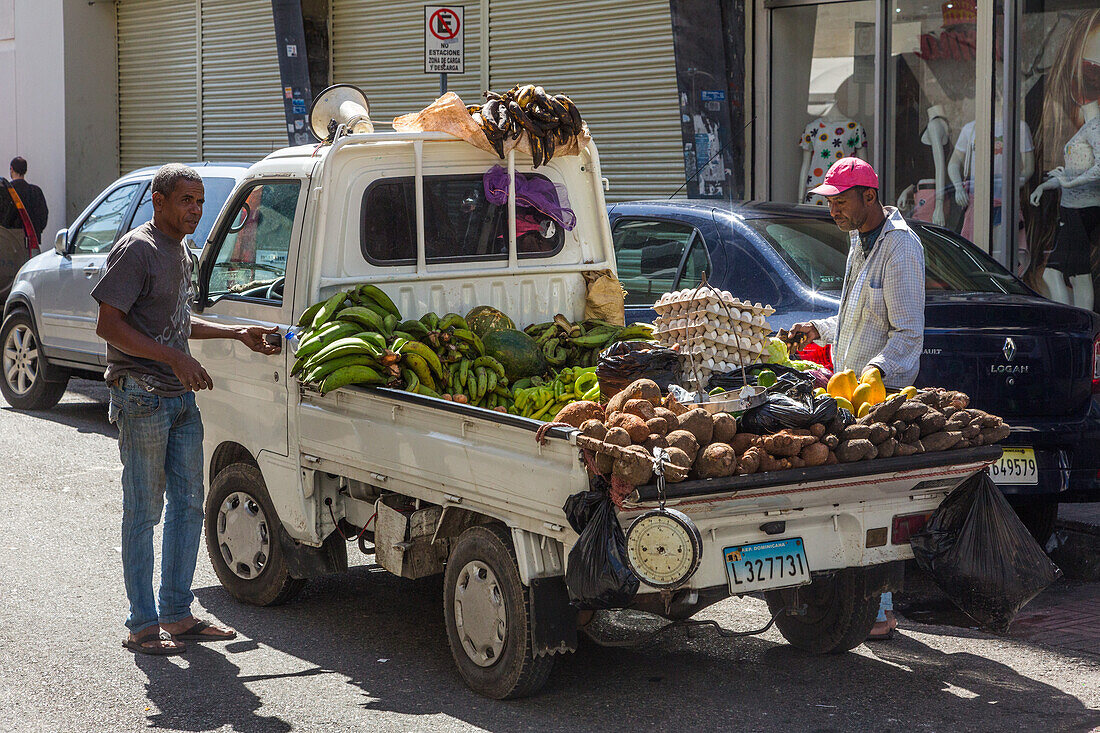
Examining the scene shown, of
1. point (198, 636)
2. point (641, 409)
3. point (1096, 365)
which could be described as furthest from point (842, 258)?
point (198, 636)

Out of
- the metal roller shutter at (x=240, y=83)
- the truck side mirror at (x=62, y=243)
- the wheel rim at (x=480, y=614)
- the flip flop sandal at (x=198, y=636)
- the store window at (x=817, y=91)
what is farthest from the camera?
the metal roller shutter at (x=240, y=83)

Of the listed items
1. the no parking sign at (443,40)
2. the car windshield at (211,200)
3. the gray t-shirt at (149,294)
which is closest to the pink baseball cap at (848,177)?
the gray t-shirt at (149,294)

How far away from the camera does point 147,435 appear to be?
533 centimetres

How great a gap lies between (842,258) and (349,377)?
361 centimetres

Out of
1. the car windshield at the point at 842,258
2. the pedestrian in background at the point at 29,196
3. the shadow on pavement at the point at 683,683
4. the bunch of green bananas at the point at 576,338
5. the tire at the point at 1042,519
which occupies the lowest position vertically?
the shadow on pavement at the point at 683,683

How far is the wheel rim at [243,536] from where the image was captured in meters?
6.03

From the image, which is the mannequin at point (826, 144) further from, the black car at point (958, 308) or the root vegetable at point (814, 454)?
the root vegetable at point (814, 454)

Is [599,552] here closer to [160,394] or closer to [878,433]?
[878,433]

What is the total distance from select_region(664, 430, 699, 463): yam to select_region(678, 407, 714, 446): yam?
76 millimetres

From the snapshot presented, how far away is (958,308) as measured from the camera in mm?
6457

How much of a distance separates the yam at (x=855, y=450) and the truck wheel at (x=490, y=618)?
4.02 feet

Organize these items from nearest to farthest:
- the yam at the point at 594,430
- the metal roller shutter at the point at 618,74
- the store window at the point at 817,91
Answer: the yam at the point at 594,430, the store window at the point at 817,91, the metal roller shutter at the point at 618,74

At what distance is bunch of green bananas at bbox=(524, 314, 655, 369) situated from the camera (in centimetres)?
598

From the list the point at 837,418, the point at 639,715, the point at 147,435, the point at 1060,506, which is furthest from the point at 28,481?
the point at 1060,506
